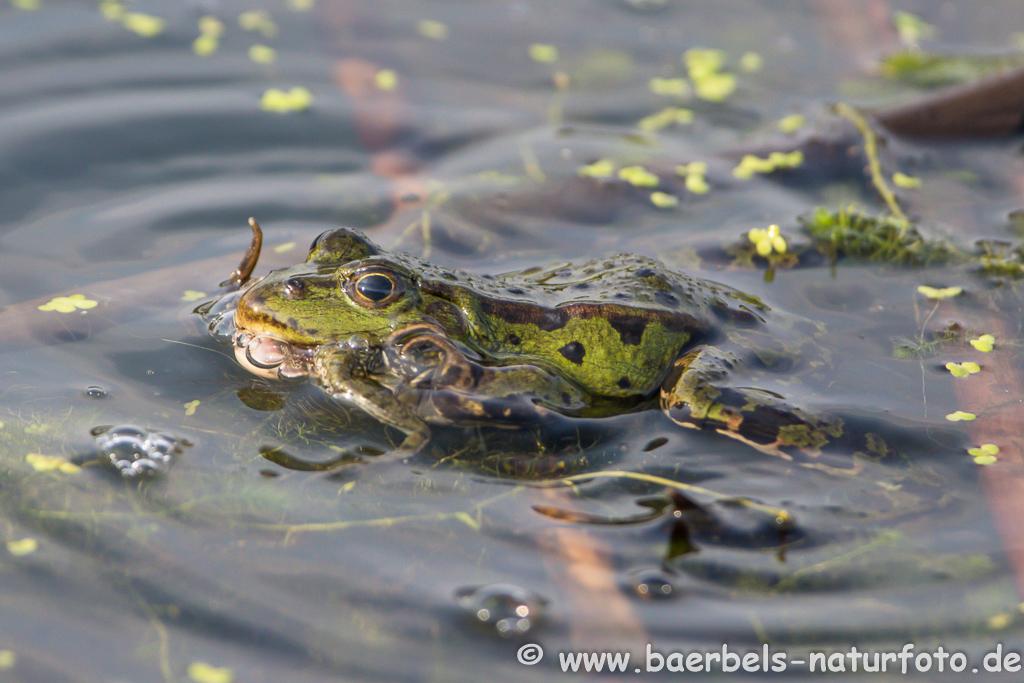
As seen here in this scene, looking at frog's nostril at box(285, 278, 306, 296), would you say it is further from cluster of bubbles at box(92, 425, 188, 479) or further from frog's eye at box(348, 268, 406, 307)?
cluster of bubbles at box(92, 425, 188, 479)

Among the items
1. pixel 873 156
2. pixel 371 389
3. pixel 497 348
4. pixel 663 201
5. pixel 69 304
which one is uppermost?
pixel 873 156

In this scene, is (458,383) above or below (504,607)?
above

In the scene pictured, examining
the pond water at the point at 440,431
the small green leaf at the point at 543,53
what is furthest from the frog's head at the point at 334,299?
the small green leaf at the point at 543,53

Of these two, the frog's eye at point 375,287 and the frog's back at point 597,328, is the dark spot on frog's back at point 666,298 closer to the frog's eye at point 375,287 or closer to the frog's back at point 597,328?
the frog's back at point 597,328

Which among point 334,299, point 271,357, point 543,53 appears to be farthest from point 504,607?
point 543,53

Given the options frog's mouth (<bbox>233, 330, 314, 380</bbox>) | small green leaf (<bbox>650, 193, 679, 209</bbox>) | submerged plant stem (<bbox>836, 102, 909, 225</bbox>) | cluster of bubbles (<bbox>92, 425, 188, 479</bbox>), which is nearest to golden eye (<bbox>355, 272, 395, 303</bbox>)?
frog's mouth (<bbox>233, 330, 314, 380</bbox>)

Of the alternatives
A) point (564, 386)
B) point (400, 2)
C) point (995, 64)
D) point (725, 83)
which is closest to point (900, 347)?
point (564, 386)

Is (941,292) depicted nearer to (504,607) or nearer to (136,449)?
(504,607)
